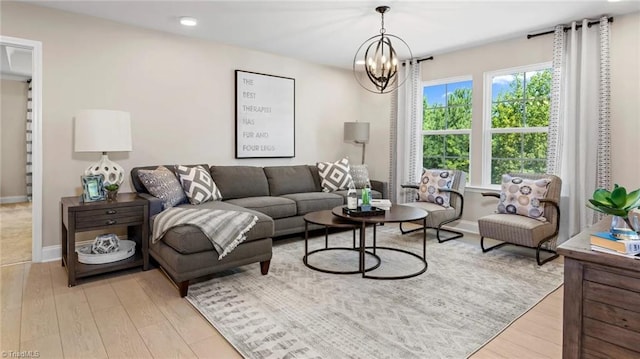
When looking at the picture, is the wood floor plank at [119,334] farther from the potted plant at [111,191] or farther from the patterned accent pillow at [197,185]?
the patterned accent pillow at [197,185]

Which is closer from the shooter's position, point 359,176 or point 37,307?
point 37,307

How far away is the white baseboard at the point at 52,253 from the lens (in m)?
3.42

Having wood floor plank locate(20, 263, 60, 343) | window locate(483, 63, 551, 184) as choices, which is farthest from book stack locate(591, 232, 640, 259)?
window locate(483, 63, 551, 184)

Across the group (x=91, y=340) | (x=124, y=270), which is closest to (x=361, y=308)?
(x=91, y=340)

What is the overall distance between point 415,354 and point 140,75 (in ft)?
12.3

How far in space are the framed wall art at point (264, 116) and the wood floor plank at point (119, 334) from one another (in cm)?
265

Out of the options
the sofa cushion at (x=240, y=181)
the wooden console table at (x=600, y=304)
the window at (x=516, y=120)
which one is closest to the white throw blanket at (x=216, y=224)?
the sofa cushion at (x=240, y=181)

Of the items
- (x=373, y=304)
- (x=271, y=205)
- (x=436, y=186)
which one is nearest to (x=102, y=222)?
(x=271, y=205)

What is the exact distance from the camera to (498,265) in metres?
3.36

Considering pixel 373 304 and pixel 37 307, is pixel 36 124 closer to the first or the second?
pixel 37 307

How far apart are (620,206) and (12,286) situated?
3865 mm

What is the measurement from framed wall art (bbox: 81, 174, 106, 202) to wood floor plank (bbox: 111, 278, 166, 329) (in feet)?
2.42

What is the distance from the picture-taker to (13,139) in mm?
6922

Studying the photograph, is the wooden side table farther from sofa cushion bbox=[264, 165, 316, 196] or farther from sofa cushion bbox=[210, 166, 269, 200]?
sofa cushion bbox=[264, 165, 316, 196]
